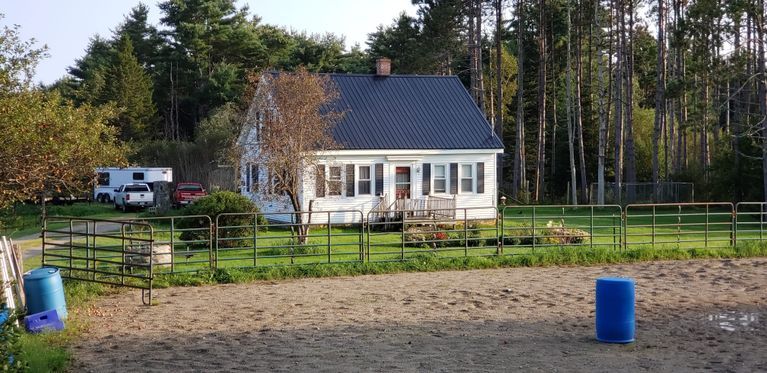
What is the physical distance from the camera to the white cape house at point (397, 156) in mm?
29812

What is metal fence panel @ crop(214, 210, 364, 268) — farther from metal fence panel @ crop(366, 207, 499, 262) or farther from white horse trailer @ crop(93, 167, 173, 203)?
white horse trailer @ crop(93, 167, 173, 203)

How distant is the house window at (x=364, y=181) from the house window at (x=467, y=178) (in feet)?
13.0

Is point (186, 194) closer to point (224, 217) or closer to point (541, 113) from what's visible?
point (224, 217)

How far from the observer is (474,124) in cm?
3303

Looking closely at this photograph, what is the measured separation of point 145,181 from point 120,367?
1546 inches

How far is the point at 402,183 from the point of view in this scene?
101 feet

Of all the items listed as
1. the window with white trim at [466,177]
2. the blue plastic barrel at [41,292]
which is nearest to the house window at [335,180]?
the window with white trim at [466,177]

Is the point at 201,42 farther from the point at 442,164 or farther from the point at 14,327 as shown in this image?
the point at 14,327

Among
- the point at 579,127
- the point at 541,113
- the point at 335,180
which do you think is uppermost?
the point at 541,113

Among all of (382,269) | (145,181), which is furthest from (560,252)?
(145,181)

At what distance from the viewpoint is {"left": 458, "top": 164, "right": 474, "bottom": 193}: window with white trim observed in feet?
104

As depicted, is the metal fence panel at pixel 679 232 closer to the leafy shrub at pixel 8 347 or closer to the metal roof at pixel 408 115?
the metal roof at pixel 408 115

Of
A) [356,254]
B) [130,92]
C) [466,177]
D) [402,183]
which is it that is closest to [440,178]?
[466,177]

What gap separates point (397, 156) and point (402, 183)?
3.56 ft
